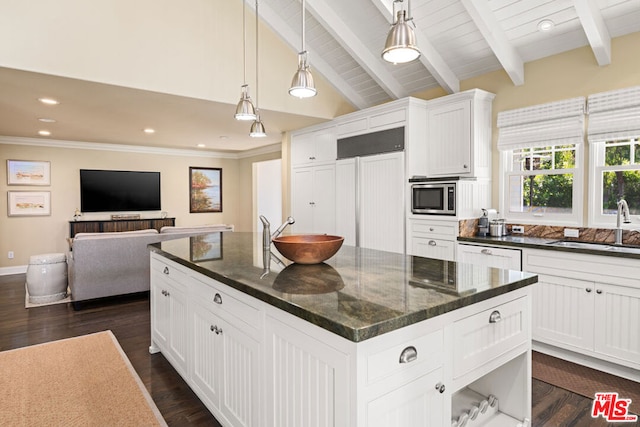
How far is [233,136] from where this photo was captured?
6512 mm

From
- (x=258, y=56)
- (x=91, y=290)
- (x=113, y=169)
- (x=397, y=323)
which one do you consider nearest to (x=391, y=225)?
(x=258, y=56)

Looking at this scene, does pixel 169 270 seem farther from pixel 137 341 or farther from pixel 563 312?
pixel 563 312

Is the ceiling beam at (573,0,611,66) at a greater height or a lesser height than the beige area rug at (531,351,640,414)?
greater

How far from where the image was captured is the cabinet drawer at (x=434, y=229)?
369 centimetres

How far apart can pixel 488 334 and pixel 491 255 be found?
77.9 inches

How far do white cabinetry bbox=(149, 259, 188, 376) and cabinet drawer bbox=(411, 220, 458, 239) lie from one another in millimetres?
2528

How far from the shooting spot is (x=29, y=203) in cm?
660

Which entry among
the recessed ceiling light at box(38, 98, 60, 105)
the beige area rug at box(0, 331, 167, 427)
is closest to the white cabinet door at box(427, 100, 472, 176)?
the beige area rug at box(0, 331, 167, 427)

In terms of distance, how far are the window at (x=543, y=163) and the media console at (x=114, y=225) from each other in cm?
647

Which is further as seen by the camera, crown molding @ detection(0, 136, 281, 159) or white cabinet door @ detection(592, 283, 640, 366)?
crown molding @ detection(0, 136, 281, 159)

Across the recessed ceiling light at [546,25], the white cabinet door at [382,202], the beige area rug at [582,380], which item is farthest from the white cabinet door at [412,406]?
the recessed ceiling light at [546,25]

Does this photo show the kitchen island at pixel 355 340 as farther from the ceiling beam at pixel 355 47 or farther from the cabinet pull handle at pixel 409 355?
the ceiling beam at pixel 355 47

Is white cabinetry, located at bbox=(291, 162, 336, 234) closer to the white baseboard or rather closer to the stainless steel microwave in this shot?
the stainless steel microwave

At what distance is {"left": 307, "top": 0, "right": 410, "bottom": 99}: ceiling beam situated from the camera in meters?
3.94
